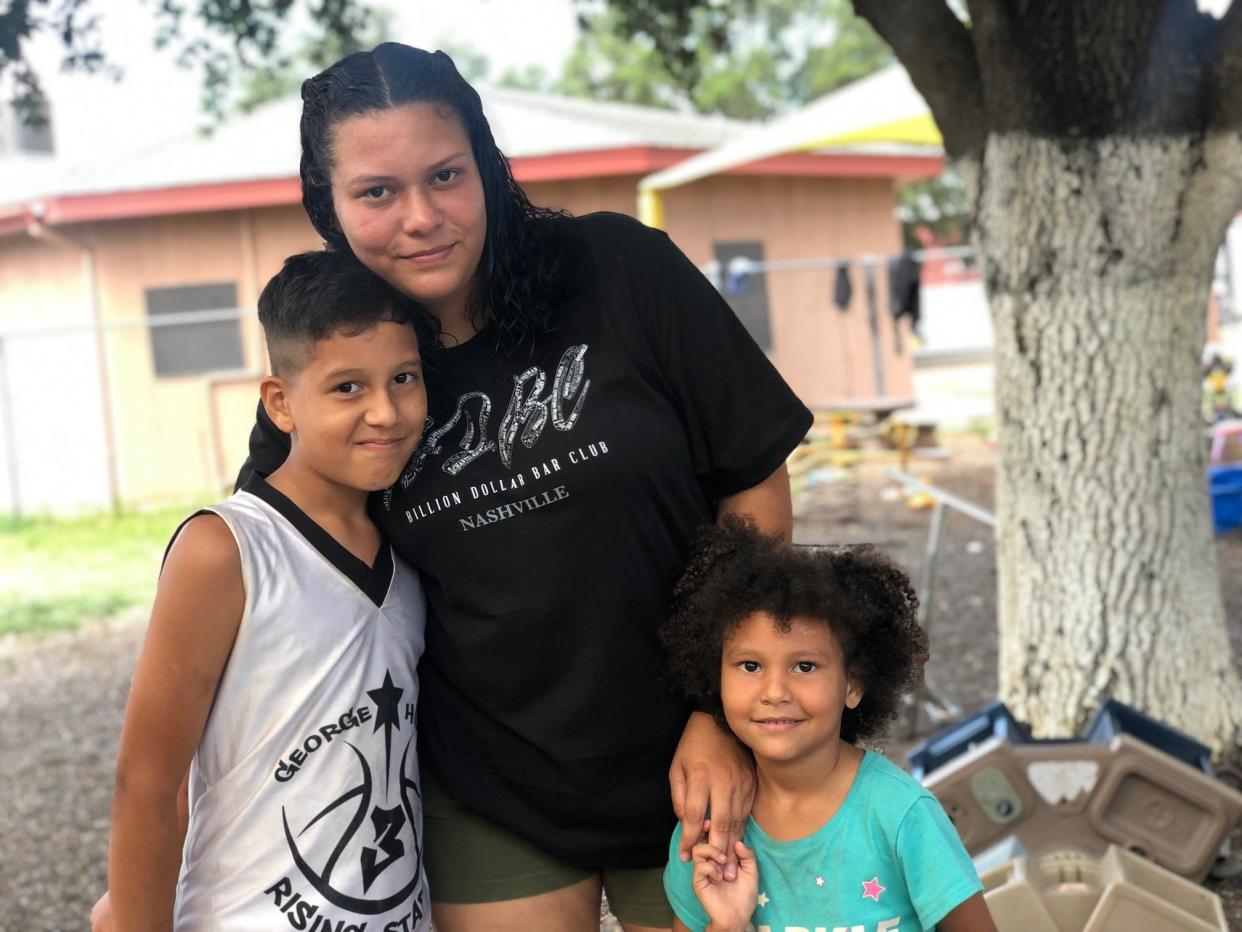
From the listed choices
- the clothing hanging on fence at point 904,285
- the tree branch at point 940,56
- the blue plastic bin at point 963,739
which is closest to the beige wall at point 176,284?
the clothing hanging on fence at point 904,285

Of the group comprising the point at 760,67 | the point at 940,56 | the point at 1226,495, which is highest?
the point at 760,67

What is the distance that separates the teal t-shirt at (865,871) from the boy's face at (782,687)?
0.37ft

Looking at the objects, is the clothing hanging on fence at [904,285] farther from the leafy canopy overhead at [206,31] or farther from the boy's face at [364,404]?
the boy's face at [364,404]

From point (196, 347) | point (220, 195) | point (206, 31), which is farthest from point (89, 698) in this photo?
point (220, 195)

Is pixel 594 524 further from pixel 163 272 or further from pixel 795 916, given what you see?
pixel 163 272

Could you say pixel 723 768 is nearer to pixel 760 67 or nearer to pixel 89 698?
pixel 89 698

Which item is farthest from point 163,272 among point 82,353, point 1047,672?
point 1047,672

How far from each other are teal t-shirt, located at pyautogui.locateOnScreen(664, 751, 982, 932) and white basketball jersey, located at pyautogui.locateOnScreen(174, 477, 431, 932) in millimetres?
450

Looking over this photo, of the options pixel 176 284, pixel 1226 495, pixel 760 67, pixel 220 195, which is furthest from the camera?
pixel 760 67

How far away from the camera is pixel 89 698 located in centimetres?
766

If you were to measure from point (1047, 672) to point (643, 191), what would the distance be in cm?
998

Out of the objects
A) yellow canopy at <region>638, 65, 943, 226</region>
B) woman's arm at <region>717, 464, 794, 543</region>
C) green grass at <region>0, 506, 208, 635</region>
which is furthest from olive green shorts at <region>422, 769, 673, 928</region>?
green grass at <region>0, 506, 208, 635</region>

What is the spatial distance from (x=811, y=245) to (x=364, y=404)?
16017 mm

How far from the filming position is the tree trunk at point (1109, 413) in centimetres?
436
